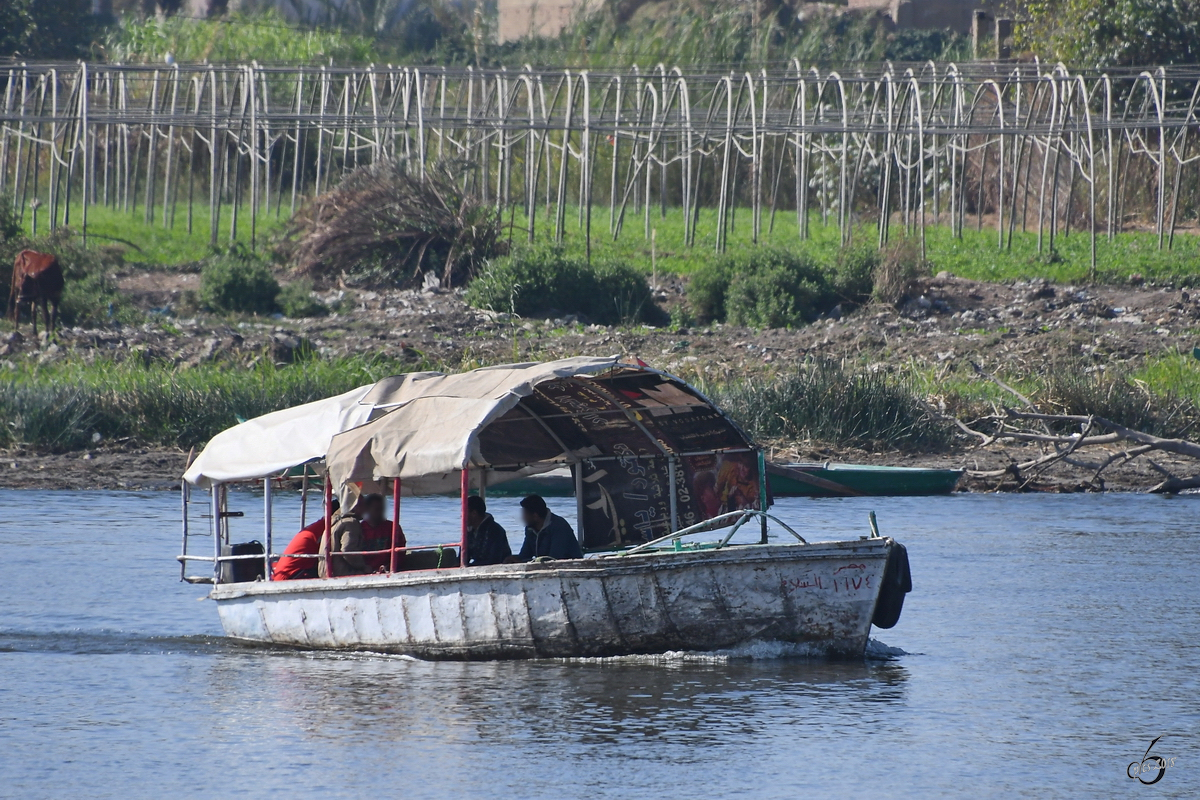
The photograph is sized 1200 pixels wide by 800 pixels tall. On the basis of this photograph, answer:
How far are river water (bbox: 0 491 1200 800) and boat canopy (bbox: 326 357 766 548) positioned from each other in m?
1.64

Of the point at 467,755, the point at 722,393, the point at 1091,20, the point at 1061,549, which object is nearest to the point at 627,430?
the point at 467,755

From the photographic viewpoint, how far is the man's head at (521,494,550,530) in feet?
37.5

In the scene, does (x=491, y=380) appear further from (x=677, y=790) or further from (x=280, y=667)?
(x=677, y=790)

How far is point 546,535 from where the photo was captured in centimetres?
1134

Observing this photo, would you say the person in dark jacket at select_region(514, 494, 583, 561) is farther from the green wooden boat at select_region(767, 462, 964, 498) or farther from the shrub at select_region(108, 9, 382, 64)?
the shrub at select_region(108, 9, 382, 64)

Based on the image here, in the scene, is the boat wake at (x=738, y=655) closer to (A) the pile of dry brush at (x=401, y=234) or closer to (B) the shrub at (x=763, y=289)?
(B) the shrub at (x=763, y=289)

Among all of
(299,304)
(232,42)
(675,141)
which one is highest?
(232,42)

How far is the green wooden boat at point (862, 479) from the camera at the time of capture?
19.0m

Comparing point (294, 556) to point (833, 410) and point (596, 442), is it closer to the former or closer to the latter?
point (596, 442)

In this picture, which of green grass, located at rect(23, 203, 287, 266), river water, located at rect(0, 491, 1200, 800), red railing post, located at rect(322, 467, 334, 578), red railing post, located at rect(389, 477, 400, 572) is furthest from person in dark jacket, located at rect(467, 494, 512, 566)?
green grass, located at rect(23, 203, 287, 266)

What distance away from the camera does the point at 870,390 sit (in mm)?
21234

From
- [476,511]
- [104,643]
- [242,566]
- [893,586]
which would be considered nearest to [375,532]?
[476,511]

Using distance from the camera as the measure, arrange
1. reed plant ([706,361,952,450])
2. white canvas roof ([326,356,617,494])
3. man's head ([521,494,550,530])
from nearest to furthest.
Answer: white canvas roof ([326,356,617,494])
man's head ([521,494,550,530])
reed plant ([706,361,952,450])

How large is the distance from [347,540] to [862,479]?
364 inches
